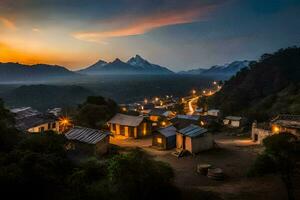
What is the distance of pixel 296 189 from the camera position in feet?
69.1

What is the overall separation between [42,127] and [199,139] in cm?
2936

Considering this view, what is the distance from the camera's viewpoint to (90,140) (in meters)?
33.8

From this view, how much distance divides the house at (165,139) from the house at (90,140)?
9.20m

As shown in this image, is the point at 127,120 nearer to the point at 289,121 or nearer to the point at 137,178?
the point at 289,121

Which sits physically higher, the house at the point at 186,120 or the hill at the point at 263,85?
the hill at the point at 263,85

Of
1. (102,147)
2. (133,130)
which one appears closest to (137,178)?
(102,147)

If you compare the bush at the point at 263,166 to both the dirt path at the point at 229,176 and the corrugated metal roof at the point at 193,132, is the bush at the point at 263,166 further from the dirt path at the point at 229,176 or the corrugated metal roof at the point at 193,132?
the corrugated metal roof at the point at 193,132

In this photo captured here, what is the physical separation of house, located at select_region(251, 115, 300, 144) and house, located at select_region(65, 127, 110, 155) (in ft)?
73.8

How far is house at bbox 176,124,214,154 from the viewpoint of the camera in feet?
117

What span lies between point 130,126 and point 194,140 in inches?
752

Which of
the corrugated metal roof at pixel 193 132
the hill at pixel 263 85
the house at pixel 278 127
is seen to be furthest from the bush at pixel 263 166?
the hill at pixel 263 85

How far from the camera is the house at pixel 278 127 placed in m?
39.0

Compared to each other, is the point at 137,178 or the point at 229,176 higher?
the point at 137,178

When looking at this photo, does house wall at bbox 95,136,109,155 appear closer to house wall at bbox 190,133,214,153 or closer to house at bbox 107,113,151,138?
house wall at bbox 190,133,214,153
